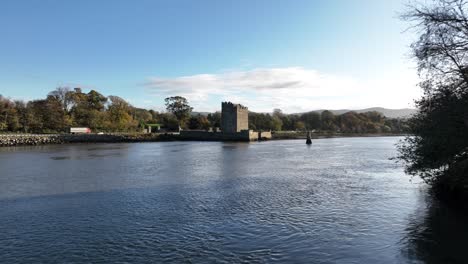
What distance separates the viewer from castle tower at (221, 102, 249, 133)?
98062mm

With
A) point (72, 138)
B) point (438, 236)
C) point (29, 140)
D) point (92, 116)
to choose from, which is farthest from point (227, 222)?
point (92, 116)

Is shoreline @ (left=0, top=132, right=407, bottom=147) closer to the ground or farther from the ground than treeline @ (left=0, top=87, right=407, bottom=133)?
closer to the ground

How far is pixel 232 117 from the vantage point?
324ft

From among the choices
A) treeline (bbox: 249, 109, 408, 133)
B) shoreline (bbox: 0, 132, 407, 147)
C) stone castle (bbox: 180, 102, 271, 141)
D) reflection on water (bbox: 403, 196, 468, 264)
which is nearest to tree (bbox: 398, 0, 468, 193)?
reflection on water (bbox: 403, 196, 468, 264)

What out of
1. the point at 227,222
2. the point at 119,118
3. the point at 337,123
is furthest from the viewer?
the point at 337,123

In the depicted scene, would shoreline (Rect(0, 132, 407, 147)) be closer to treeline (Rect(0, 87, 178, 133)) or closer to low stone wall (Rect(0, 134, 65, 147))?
low stone wall (Rect(0, 134, 65, 147))

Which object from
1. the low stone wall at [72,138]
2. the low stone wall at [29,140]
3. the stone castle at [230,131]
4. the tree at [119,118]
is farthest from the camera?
the stone castle at [230,131]

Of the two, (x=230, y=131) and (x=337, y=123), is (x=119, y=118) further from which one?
(x=337, y=123)

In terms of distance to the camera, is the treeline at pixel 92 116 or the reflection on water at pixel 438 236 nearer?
the reflection on water at pixel 438 236

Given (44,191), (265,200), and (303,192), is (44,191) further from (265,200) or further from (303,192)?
(303,192)

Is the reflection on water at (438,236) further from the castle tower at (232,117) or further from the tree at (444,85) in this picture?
the castle tower at (232,117)

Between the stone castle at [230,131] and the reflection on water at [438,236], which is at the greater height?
the stone castle at [230,131]

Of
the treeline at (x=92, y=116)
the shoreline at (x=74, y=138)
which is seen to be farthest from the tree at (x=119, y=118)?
the shoreline at (x=74, y=138)

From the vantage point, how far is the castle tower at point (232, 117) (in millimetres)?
98062
